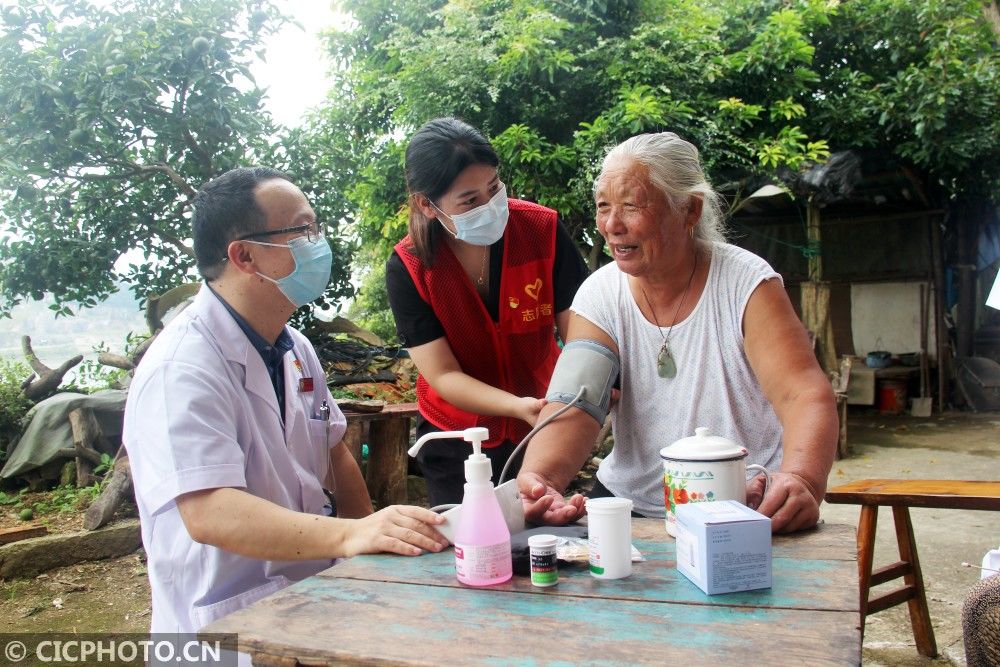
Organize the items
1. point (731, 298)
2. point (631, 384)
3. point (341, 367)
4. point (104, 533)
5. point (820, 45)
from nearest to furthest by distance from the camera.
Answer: point (731, 298) < point (631, 384) < point (104, 533) < point (341, 367) < point (820, 45)

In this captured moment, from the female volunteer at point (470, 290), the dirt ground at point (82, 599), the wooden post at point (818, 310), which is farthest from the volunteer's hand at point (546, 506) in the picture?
the wooden post at point (818, 310)

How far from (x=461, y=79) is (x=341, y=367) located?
2.96 meters

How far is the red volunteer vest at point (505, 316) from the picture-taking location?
2.53m

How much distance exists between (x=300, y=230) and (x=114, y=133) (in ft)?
15.1

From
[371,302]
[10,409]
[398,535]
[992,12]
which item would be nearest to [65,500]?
[10,409]

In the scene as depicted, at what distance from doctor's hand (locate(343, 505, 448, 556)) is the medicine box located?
1.79 feet

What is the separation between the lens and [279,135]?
648cm

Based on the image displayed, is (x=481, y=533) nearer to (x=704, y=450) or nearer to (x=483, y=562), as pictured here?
(x=483, y=562)

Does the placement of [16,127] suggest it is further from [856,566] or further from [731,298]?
[856,566]

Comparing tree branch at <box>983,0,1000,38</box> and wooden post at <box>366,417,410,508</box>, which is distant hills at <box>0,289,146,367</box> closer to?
wooden post at <box>366,417,410,508</box>

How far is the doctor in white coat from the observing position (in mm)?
1546

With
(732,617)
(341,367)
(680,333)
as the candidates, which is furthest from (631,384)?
(341,367)

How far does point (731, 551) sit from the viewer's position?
4.08ft

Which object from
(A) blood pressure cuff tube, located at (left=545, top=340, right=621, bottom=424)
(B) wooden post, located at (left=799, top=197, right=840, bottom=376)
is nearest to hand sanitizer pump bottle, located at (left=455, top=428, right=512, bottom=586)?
(A) blood pressure cuff tube, located at (left=545, top=340, right=621, bottom=424)
